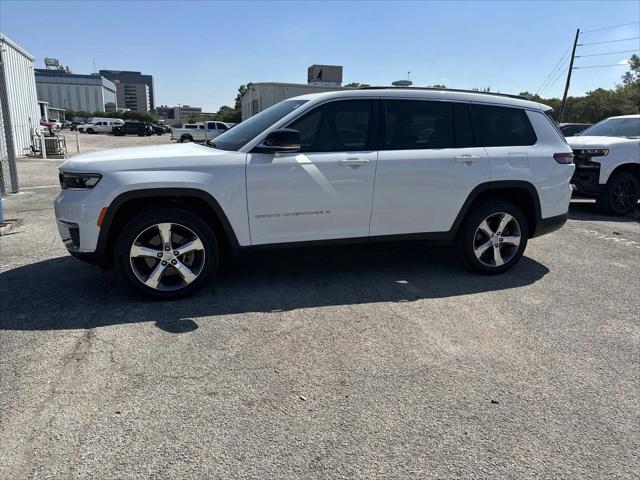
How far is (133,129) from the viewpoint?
54.6 metres

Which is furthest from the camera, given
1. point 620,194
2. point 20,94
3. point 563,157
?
point 20,94

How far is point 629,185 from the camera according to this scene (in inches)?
363

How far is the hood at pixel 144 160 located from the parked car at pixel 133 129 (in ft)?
180

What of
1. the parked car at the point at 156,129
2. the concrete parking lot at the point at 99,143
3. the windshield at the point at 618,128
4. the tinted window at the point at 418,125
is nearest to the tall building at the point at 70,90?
the parked car at the point at 156,129

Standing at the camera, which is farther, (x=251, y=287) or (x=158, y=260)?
(x=251, y=287)

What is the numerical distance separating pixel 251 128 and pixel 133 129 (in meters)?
55.2

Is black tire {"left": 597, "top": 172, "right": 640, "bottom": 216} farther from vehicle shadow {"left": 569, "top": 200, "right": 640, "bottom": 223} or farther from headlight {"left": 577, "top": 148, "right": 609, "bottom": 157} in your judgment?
headlight {"left": 577, "top": 148, "right": 609, "bottom": 157}

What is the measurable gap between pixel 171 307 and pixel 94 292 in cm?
87

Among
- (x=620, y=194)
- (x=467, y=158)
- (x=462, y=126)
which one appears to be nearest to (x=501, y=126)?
(x=462, y=126)

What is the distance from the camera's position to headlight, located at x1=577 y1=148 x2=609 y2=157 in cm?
894

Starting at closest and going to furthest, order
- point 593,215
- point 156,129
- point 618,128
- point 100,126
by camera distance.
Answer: point 593,215, point 618,128, point 156,129, point 100,126

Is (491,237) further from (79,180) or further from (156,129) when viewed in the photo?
(156,129)

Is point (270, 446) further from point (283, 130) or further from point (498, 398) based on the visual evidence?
point (283, 130)

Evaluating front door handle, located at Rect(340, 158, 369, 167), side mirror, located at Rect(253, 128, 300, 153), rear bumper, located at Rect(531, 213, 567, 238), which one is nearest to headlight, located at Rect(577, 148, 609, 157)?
rear bumper, located at Rect(531, 213, 567, 238)
